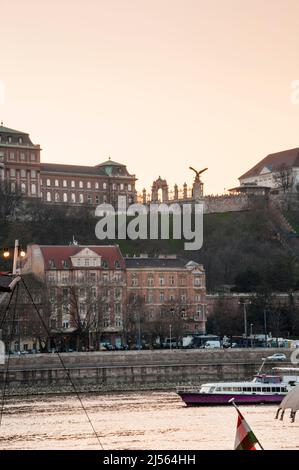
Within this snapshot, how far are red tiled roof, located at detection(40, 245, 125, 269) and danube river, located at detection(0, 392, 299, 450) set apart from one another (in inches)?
1335

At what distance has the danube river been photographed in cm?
3644

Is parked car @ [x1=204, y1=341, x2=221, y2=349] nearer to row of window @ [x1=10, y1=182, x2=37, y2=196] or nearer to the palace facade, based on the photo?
the palace facade

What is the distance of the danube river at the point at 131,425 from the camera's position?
36438 mm

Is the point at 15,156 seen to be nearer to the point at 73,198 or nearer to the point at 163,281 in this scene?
the point at 73,198

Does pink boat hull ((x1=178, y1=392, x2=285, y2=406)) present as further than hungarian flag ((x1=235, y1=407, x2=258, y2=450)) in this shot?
Yes

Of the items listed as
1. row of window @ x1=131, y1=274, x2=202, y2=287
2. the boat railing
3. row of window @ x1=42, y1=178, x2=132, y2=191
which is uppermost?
row of window @ x1=42, y1=178, x2=132, y2=191

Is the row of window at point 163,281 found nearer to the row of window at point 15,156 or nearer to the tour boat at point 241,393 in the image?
the tour boat at point 241,393

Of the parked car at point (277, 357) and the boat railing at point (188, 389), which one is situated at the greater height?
the parked car at point (277, 357)

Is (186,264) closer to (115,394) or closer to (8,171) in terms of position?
(115,394)

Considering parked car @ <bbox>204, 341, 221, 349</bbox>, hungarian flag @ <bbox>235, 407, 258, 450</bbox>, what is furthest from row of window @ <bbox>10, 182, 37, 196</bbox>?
hungarian flag @ <bbox>235, 407, 258, 450</bbox>

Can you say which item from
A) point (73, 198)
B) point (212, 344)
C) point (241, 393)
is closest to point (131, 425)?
point (241, 393)

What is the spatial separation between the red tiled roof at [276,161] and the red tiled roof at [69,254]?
59.6m

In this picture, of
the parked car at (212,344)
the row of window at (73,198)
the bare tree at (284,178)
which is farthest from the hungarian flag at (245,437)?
the row of window at (73,198)

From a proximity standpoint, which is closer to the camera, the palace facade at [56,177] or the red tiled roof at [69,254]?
the red tiled roof at [69,254]
